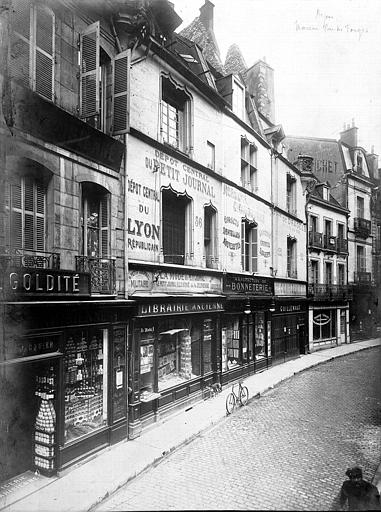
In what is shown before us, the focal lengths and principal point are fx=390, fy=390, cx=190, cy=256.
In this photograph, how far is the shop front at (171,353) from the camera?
1014cm

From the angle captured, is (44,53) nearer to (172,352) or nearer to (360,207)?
(172,352)

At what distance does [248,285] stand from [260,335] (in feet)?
9.71

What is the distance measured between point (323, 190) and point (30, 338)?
76.2 feet

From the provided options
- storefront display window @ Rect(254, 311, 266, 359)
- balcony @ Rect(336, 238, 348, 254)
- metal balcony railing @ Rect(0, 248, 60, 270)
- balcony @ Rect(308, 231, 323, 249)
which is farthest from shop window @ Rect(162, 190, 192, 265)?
balcony @ Rect(336, 238, 348, 254)

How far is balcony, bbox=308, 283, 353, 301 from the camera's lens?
23680 millimetres

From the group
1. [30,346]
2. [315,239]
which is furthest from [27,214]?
[315,239]

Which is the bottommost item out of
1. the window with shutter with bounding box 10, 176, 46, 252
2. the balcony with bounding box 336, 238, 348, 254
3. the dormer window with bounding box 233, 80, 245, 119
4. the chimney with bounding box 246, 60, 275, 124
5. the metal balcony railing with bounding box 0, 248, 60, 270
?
the metal balcony railing with bounding box 0, 248, 60, 270

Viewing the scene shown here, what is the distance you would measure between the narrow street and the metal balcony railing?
4.36 meters

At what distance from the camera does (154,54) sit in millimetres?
11070

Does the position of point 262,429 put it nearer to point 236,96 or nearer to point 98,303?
point 98,303

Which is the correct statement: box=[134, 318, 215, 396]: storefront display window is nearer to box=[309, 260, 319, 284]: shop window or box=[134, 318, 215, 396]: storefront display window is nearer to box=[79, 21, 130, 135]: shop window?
box=[79, 21, 130, 135]: shop window

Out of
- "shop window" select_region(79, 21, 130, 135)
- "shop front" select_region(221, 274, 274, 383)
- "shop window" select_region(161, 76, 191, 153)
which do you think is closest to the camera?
"shop window" select_region(79, 21, 130, 135)

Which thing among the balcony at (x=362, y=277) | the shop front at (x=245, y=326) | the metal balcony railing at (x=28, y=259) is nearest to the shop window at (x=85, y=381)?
the metal balcony railing at (x=28, y=259)

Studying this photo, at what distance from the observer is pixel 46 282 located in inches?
280
